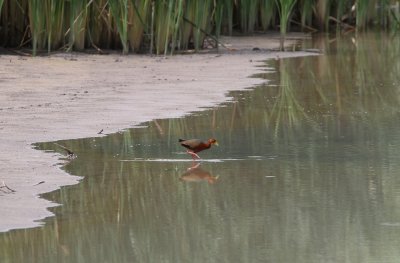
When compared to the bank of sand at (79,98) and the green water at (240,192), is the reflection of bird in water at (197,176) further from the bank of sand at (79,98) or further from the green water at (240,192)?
the bank of sand at (79,98)

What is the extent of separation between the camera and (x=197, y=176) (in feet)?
17.8

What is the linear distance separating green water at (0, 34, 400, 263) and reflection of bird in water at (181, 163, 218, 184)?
0.5 inches

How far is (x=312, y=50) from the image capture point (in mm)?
12906

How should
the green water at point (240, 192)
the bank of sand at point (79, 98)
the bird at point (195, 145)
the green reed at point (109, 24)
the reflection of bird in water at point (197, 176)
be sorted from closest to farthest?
the green water at point (240, 192)
the bank of sand at point (79, 98)
the reflection of bird in water at point (197, 176)
the bird at point (195, 145)
the green reed at point (109, 24)

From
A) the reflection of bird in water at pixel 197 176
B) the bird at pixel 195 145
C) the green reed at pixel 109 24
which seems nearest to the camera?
the reflection of bird in water at pixel 197 176

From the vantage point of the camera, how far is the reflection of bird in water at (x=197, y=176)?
5336mm

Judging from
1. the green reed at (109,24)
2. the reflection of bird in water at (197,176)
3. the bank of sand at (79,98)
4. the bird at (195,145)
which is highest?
the green reed at (109,24)

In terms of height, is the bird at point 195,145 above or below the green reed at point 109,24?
below

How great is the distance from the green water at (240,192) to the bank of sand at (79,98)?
0.14 m

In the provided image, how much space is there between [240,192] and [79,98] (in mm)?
3126

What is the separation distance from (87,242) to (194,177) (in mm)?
1351

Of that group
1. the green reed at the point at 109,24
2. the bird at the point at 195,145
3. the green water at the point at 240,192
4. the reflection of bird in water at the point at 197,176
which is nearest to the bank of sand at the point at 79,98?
the green water at the point at 240,192

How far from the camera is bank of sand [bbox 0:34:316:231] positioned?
5141 mm

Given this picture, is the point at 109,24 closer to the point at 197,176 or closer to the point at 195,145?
the point at 195,145
